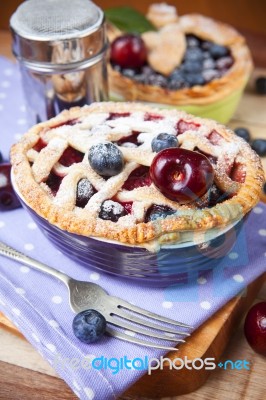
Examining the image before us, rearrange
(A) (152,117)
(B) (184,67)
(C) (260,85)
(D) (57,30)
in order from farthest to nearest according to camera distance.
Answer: (C) (260,85), (B) (184,67), (D) (57,30), (A) (152,117)

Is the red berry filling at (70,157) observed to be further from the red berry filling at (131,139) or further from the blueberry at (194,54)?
the blueberry at (194,54)

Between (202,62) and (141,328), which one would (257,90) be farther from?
(141,328)

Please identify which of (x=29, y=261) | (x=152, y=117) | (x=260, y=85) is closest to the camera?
(x=29, y=261)

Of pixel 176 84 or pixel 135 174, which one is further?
pixel 176 84

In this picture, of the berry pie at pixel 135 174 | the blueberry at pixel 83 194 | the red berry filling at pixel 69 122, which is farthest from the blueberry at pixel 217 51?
the blueberry at pixel 83 194

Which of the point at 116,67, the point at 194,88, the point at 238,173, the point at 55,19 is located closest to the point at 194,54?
the point at 194,88

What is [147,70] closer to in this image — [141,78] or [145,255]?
[141,78]

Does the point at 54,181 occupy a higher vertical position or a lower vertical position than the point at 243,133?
higher
